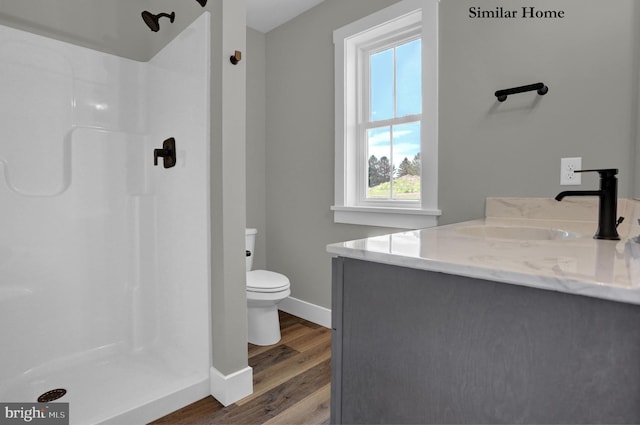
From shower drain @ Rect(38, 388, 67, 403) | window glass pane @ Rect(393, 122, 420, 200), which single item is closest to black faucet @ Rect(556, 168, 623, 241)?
window glass pane @ Rect(393, 122, 420, 200)

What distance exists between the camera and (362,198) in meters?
2.44

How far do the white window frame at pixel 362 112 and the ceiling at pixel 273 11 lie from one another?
0.42 meters

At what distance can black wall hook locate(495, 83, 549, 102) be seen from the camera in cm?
151

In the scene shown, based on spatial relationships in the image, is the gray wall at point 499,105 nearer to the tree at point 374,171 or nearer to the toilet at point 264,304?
the tree at point 374,171

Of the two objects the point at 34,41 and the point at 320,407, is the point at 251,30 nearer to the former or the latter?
the point at 34,41

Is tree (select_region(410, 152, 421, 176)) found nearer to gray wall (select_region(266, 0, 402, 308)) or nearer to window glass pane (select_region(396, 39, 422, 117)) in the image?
window glass pane (select_region(396, 39, 422, 117))

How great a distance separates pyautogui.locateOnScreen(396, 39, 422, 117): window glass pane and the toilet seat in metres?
1.37

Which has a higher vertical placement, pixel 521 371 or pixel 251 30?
pixel 251 30

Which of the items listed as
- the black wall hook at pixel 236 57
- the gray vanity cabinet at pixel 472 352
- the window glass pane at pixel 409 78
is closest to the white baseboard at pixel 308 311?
the window glass pane at pixel 409 78

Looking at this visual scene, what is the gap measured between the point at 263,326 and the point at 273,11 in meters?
2.40

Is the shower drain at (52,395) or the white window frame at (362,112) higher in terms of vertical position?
the white window frame at (362,112)

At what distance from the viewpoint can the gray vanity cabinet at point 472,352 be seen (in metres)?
0.50

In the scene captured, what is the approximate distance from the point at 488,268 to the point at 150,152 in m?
2.12

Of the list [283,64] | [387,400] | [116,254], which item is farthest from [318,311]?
[283,64]
